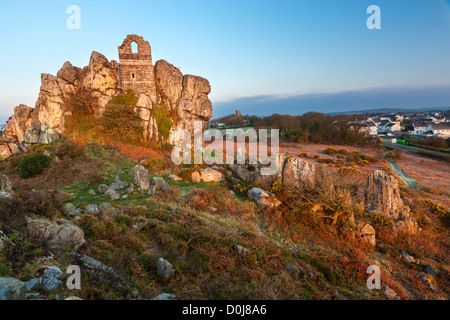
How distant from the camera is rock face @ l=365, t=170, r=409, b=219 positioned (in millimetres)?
11398

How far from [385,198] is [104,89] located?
29.4 meters

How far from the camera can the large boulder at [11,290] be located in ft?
10.1

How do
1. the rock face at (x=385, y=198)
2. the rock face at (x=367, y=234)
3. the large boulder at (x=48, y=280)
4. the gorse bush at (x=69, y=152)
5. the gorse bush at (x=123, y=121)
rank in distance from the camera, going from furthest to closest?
the gorse bush at (x=123, y=121)
the gorse bush at (x=69, y=152)
the rock face at (x=385, y=198)
the rock face at (x=367, y=234)
the large boulder at (x=48, y=280)

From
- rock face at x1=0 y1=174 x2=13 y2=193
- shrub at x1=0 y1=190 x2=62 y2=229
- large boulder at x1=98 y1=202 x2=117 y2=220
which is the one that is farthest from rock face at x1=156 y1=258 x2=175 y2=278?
rock face at x1=0 y1=174 x2=13 y2=193

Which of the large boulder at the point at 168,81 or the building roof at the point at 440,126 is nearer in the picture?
the large boulder at the point at 168,81

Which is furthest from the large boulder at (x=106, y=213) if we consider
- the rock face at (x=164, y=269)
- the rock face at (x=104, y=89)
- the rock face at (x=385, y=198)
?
the rock face at (x=104, y=89)

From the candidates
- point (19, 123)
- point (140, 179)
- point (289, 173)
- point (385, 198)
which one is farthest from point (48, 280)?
point (19, 123)

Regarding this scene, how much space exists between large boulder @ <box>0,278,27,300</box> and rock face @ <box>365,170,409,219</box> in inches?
571

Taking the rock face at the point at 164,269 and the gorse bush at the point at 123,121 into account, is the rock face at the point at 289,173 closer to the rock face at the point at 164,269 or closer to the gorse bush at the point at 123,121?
the rock face at the point at 164,269

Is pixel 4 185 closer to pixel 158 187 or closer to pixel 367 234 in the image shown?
pixel 158 187

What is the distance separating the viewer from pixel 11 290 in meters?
3.12

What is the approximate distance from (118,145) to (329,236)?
2138 centimetres

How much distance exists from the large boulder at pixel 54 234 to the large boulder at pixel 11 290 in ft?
6.84

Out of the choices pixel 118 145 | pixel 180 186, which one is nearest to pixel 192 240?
pixel 180 186
